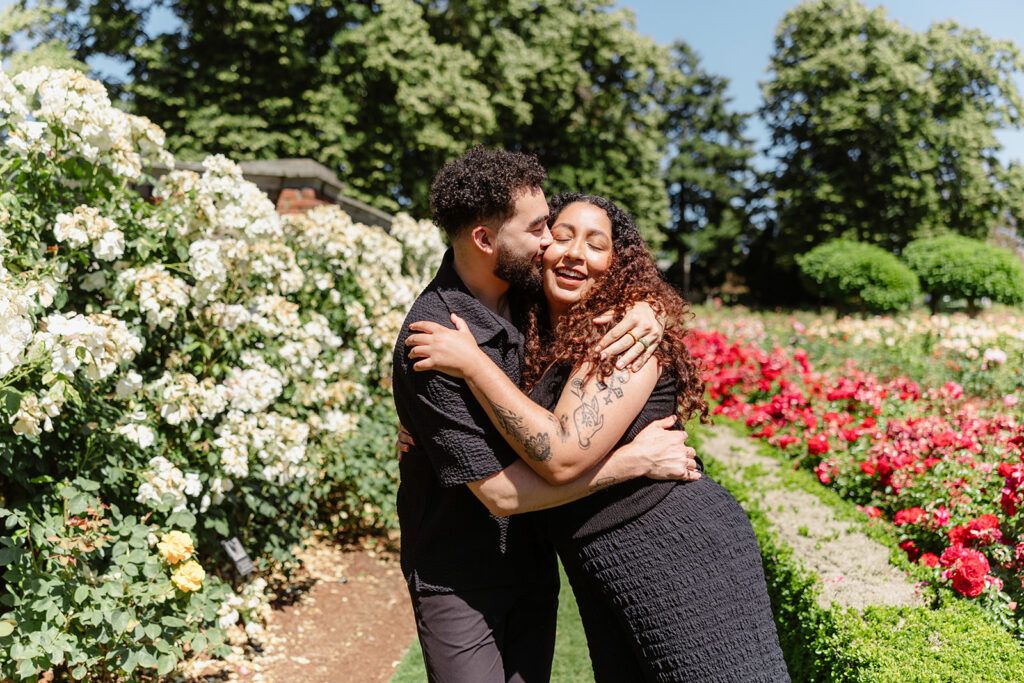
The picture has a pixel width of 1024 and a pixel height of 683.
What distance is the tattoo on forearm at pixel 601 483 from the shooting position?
1847mm

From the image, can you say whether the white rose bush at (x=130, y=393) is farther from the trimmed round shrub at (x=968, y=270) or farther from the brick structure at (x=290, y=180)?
the trimmed round shrub at (x=968, y=270)

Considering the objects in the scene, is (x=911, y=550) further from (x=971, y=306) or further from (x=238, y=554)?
(x=971, y=306)

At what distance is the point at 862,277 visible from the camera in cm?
2045

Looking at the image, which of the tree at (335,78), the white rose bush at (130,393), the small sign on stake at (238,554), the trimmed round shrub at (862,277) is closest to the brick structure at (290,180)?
the white rose bush at (130,393)

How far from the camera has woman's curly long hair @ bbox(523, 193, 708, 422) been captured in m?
1.93

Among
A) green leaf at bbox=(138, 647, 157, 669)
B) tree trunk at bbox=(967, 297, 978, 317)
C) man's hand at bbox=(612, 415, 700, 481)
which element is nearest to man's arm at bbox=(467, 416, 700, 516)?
man's hand at bbox=(612, 415, 700, 481)

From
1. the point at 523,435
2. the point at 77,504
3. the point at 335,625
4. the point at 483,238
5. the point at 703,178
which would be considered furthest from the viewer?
the point at 703,178

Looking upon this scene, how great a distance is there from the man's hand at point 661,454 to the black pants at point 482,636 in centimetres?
50

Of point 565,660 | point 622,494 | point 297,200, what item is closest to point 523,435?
point 622,494

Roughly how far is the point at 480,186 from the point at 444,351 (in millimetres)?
451

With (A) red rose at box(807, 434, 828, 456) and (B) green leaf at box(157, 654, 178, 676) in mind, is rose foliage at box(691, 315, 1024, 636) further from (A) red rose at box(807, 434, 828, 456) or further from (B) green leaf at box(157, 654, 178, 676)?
(B) green leaf at box(157, 654, 178, 676)

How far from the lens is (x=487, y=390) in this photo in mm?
1730

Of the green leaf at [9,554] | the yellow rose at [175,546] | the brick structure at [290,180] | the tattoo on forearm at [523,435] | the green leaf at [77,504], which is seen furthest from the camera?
the brick structure at [290,180]

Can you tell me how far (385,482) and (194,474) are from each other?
178cm
